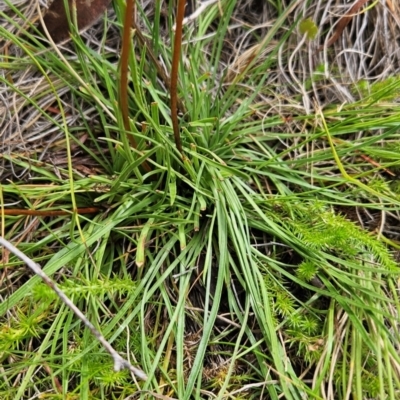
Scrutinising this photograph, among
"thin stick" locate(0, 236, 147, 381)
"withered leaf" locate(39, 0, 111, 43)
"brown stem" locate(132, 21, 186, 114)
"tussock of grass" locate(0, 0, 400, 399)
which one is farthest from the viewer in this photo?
"withered leaf" locate(39, 0, 111, 43)

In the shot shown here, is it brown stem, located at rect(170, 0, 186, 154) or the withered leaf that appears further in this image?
the withered leaf

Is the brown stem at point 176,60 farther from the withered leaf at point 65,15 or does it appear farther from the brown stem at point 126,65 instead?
the withered leaf at point 65,15

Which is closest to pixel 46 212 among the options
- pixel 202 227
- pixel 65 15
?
pixel 202 227

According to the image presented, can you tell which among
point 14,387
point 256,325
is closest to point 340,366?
point 256,325

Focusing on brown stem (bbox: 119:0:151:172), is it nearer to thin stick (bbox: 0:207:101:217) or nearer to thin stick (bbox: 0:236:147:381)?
thin stick (bbox: 0:207:101:217)

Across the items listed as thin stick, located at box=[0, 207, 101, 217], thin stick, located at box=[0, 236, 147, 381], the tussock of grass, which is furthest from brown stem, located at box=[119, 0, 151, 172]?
thin stick, located at box=[0, 236, 147, 381]
